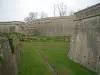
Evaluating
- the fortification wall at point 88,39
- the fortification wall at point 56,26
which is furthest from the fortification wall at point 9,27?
the fortification wall at point 88,39

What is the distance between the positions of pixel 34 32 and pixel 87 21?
3142cm

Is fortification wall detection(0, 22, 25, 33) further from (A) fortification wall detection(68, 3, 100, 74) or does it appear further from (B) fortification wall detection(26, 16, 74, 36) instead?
(A) fortification wall detection(68, 3, 100, 74)

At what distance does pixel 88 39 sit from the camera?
36.2 ft

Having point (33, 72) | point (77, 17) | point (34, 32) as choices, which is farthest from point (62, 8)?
point (33, 72)

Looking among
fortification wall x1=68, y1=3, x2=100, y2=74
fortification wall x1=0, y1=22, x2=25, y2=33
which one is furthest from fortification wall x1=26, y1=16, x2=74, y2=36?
fortification wall x1=68, y1=3, x2=100, y2=74

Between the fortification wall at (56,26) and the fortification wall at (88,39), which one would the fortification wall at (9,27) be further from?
the fortification wall at (88,39)

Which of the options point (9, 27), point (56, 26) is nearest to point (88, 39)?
point (56, 26)

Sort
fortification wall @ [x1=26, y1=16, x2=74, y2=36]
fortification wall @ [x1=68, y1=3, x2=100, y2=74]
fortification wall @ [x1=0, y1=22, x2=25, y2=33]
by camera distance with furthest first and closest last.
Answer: fortification wall @ [x1=0, y1=22, x2=25, y2=33] < fortification wall @ [x1=26, y1=16, x2=74, y2=36] < fortification wall @ [x1=68, y1=3, x2=100, y2=74]

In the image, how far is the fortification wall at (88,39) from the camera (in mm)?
9625

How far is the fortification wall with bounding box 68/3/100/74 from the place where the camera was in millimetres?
9625

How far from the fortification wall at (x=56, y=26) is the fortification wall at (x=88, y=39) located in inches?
887

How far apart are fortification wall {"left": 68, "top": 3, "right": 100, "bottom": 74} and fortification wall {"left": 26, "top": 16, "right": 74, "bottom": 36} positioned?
22.5 m

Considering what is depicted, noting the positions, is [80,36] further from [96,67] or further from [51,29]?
[51,29]

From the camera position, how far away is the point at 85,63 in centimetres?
1105
